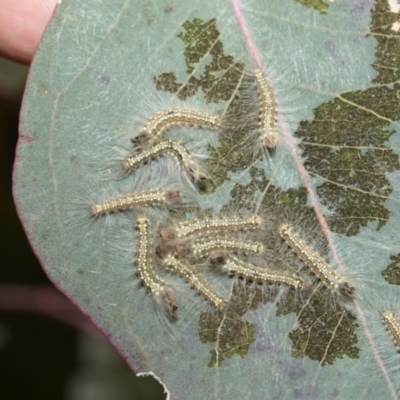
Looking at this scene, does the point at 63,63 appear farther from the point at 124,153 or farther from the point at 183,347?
the point at 183,347

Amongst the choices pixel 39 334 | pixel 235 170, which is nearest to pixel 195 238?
pixel 235 170

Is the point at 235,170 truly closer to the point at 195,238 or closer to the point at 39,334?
the point at 195,238

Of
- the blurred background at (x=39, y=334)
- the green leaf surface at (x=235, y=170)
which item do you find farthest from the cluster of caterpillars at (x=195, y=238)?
the blurred background at (x=39, y=334)

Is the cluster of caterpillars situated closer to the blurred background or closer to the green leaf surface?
the green leaf surface

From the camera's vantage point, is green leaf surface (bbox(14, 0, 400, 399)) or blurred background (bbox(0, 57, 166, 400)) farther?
blurred background (bbox(0, 57, 166, 400))

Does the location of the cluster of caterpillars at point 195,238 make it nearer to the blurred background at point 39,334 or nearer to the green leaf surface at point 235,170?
the green leaf surface at point 235,170

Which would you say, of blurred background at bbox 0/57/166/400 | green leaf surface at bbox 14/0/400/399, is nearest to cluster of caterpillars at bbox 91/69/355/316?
green leaf surface at bbox 14/0/400/399

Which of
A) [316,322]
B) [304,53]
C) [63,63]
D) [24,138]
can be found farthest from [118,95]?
[316,322]
